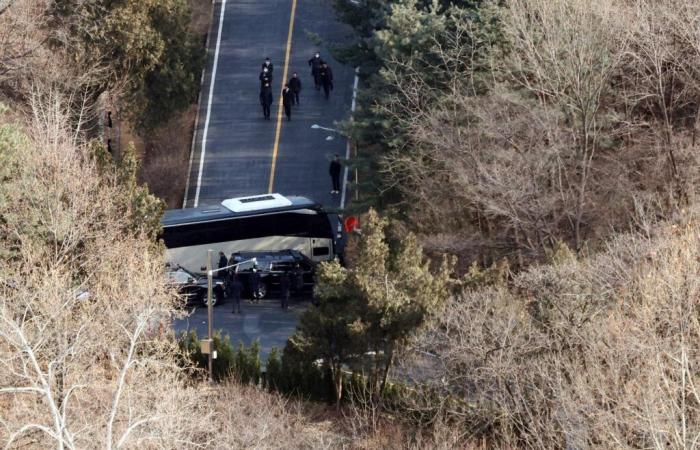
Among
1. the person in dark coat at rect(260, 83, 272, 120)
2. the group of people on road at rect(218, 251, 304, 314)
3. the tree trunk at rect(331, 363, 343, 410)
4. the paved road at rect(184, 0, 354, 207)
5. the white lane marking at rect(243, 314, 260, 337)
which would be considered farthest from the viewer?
the person in dark coat at rect(260, 83, 272, 120)

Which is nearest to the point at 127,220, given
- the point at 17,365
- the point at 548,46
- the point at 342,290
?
the point at 342,290

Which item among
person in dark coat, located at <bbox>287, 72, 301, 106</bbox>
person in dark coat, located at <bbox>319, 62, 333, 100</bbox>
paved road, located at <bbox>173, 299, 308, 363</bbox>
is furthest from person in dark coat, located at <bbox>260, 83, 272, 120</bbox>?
paved road, located at <bbox>173, 299, 308, 363</bbox>

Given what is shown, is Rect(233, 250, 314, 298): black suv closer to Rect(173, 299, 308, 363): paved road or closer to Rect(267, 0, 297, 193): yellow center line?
Rect(173, 299, 308, 363): paved road

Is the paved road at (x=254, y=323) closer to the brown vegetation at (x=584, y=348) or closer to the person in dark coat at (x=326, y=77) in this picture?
the brown vegetation at (x=584, y=348)

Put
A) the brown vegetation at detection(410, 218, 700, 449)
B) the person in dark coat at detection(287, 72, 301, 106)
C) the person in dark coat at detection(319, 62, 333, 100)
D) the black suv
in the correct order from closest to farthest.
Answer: the brown vegetation at detection(410, 218, 700, 449)
the black suv
the person in dark coat at detection(287, 72, 301, 106)
the person in dark coat at detection(319, 62, 333, 100)

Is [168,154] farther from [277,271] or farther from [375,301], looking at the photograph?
[375,301]

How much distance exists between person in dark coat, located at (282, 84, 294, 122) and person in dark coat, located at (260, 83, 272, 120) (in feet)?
1.72

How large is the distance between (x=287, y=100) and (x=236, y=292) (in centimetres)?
1220

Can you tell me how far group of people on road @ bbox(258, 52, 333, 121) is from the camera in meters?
52.8

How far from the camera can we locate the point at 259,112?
2143 inches

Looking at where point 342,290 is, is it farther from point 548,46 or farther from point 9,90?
point 9,90

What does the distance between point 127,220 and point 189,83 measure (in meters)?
15.8

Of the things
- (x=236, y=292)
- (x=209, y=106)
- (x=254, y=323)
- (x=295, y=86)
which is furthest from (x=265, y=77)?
(x=254, y=323)

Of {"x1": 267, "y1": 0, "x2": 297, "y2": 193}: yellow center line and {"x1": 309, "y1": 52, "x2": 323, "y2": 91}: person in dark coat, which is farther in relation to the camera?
{"x1": 309, "y1": 52, "x2": 323, "y2": 91}: person in dark coat
